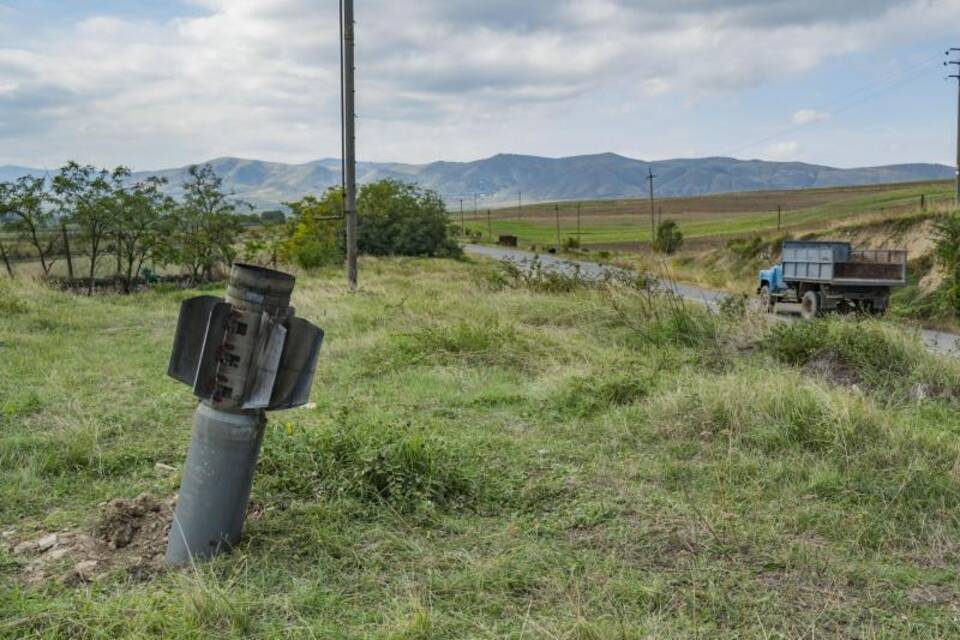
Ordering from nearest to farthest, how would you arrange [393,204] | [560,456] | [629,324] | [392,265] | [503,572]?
[503,572] < [560,456] < [629,324] < [392,265] < [393,204]

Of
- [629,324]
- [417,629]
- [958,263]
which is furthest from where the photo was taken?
[958,263]

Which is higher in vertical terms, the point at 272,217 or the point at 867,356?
the point at 272,217

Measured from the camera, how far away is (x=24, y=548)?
12.8 feet

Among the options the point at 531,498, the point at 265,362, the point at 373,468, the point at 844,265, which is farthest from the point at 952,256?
the point at 265,362

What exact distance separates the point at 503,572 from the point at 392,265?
77.8 feet

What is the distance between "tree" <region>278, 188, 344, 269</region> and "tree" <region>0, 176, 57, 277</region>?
22.9ft

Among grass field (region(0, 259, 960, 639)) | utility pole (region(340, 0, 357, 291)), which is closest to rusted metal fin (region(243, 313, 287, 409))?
grass field (region(0, 259, 960, 639))

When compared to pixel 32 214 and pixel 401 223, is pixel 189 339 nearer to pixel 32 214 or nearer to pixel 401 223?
pixel 32 214

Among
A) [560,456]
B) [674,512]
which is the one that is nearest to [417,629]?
[674,512]

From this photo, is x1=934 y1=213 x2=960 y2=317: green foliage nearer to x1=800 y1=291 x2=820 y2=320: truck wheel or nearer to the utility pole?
x1=800 y1=291 x2=820 y2=320: truck wheel

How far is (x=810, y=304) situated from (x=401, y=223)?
18.7 meters

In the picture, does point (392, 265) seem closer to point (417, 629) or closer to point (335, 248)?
point (335, 248)

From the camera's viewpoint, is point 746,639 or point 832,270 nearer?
point 746,639

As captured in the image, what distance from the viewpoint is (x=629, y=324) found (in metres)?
11.3
